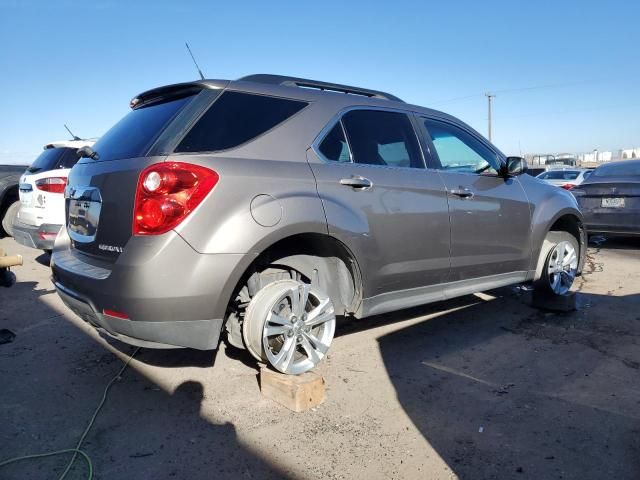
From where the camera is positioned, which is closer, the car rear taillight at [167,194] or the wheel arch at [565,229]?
the car rear taillight at [167,194]

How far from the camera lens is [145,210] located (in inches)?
98.7

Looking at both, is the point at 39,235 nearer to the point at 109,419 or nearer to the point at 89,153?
the point at 89,153

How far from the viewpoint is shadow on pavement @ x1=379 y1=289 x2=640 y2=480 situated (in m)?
2.38

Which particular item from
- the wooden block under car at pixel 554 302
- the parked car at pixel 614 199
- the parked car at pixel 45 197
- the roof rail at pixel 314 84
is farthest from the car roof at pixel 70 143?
the parked car at pixel 614 199

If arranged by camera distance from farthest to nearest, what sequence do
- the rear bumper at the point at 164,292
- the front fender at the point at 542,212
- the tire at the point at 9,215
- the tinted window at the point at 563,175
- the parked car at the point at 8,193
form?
1. the tinted window at the point at 563,175
2. the tire at the point at 9,215
3. the parked car at the point at 8,193
4. the front fender at the point at 542,212
5. the rear bumper at the point at 164,292

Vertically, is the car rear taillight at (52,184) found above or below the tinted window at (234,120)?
below

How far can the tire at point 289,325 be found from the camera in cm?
285

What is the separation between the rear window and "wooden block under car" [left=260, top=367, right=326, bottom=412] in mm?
4816

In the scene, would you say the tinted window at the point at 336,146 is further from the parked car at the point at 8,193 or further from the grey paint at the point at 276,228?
the parked car at the point at 8,193

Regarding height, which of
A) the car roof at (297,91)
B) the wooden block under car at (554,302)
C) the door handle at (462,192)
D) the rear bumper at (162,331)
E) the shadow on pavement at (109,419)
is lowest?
the wooden block under car at (554,302)

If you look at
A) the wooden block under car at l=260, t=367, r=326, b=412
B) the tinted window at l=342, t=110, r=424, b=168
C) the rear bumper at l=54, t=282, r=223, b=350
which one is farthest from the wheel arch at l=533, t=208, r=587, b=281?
the rear bumper at l=54, t=282, r=223, b=350

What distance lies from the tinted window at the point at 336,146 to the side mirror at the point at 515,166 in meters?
1.79

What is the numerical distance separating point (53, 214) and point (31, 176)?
0.88 meters

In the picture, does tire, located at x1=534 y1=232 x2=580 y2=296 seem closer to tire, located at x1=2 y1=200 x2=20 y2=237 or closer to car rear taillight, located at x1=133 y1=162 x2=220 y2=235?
car rear taillight, located at x1=133 y1=162 x2=220 y2=235
